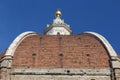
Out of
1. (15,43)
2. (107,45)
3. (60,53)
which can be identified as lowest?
(60,53)

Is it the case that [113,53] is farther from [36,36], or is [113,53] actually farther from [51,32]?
[51,32]

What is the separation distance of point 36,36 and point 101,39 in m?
5.01

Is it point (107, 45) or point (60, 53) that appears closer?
point (60, 53)

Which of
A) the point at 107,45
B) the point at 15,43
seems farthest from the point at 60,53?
the point at 107,45

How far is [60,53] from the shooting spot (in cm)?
2880

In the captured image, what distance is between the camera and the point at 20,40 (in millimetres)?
30219

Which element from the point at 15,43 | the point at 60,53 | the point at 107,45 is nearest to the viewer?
the point at 60,53

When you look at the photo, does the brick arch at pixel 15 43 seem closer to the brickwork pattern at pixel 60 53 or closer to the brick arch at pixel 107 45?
the brickwork pattern at pixel 60 53

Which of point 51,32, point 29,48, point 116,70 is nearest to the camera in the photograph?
point 116,70

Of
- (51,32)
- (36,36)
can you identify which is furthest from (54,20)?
(36,36)

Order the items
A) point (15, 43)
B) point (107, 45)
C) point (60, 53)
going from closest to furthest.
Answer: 1. point (60, 53)
2. point (15, 43)
3. point (107, 45)

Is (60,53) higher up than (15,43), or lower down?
lower down

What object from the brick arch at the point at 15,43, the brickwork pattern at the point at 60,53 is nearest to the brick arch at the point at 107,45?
the brickwork pattern at the point at 60,53

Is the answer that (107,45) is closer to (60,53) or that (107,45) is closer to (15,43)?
(60,53)
